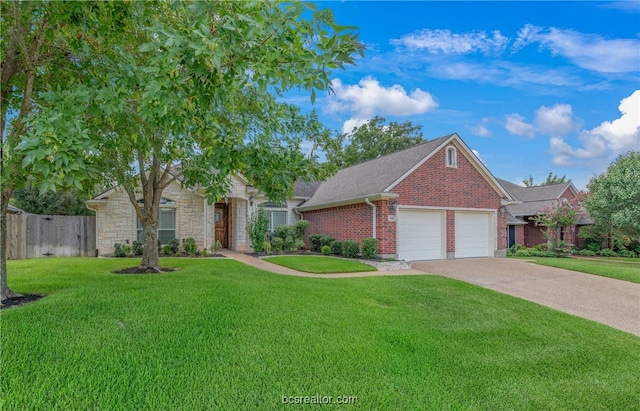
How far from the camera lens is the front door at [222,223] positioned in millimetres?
17688

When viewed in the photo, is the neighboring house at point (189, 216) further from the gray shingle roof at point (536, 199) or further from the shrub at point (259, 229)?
the gray shingle roof at point (536, 199)

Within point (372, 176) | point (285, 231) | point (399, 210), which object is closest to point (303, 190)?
point (285, 231)

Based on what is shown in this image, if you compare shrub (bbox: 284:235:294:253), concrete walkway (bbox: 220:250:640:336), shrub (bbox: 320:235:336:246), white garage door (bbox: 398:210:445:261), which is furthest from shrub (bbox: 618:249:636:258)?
shrub (bbox: 284:235:294:253)

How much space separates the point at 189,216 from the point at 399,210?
31.4 feet

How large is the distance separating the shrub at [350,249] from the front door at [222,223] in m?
7.16

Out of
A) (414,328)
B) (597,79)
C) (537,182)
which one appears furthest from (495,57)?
(537,182)

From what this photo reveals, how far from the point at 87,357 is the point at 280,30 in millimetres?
3878

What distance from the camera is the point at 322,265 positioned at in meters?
11.5

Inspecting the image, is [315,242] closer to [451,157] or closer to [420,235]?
[420,235]

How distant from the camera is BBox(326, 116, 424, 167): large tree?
3531 centimetres

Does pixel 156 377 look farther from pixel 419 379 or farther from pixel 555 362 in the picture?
pixel 555 362

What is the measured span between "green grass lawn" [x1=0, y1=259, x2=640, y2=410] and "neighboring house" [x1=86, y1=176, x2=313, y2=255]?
7.64m

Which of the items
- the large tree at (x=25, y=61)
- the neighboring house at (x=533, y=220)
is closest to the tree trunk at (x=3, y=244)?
the large tree at (x=25, y=61)

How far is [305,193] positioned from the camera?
1975 centimetres
